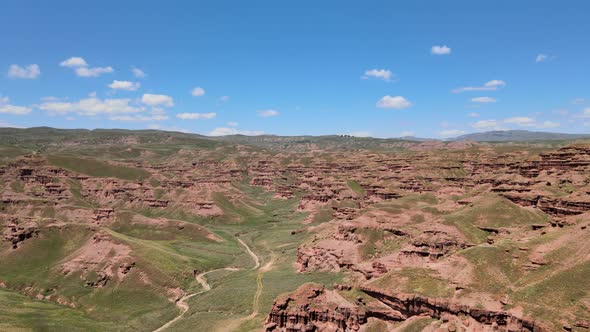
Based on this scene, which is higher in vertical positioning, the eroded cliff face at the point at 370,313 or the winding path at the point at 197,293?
the eroded cliff face at the point at 370,313

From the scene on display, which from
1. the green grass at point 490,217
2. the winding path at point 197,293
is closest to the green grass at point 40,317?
the winding path at point 197,293

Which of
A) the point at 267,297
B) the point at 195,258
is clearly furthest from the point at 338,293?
the point at 195,258

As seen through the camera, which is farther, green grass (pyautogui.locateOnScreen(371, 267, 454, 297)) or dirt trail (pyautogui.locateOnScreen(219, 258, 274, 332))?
dirt trail (pyautogui.locateOnScreen(219, 258, 274, 332))

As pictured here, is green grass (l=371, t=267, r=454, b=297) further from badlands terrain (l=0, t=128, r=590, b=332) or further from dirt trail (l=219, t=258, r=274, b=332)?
dirt trail (l=219, t=258, r=274, b=332)

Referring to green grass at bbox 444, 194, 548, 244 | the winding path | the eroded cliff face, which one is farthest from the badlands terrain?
the winding path

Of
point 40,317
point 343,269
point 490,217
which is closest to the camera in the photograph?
point 40,317

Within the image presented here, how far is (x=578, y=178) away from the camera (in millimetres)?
140500

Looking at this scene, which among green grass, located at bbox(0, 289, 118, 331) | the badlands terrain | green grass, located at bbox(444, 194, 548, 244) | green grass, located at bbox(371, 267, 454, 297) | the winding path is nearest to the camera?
the badlands terrain

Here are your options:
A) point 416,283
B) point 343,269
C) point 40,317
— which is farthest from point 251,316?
point 40,317

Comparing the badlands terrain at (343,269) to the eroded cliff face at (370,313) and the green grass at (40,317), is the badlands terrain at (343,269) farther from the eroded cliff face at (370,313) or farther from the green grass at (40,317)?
the green grass at (40,317)

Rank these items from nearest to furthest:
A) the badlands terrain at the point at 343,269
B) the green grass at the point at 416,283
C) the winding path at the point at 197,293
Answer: the badlands terrain at the point at 343,269, the green grass at the point at 416,283, the winding path at the point at 197,293

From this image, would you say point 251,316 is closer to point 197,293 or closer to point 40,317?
point 197,293

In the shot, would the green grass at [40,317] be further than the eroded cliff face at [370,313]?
Yes

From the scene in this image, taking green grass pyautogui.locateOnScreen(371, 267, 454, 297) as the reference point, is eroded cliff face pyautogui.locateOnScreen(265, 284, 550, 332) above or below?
below
